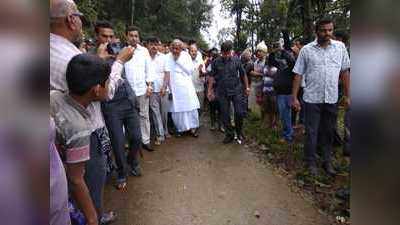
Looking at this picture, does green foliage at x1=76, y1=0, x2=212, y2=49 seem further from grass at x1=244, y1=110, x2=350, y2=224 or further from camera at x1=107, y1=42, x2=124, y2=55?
camera at x1=107, y1=42, x2=124, y2=55

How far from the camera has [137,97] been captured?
5367 mm

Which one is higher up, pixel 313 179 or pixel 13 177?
pixel 13 177

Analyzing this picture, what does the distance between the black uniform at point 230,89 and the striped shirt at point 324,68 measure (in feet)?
7.00

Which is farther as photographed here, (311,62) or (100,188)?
(311,62)

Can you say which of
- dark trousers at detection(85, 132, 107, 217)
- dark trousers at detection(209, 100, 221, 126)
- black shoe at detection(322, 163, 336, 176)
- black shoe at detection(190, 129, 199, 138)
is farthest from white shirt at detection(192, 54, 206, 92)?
dark trousers at detection(85, 132, 107, 217)

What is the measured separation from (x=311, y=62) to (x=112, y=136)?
2.34m

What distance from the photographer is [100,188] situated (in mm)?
2490

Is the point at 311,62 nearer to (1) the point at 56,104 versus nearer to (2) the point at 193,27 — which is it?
(1) the point at 56,104

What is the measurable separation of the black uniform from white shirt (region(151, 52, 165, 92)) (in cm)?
94

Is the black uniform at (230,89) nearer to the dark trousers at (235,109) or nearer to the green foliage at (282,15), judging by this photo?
the dark trousers at (235,109)

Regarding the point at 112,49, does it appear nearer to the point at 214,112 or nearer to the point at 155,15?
the point at 214,112

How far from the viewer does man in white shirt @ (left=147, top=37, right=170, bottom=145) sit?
6.34m

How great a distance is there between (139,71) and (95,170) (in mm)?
3015

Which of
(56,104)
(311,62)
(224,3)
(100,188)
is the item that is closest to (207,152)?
(311,62)
